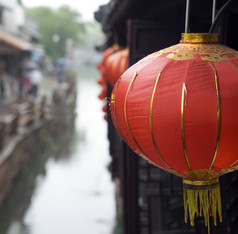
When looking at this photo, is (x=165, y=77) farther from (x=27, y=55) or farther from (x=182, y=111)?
(x=27, y=55)

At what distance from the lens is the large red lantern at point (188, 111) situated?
1.71 metres

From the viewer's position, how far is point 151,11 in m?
4.40

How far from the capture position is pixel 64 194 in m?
9.38

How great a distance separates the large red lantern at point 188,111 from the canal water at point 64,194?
566cm

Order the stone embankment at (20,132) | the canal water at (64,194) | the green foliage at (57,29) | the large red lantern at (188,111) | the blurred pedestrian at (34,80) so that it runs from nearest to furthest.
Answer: the large red lantern at (188,111) < the canal water at (64,194) < the stone embankment at (20,132) < the blurred pedestrian at (34,80) < the green foliage at (57,29)

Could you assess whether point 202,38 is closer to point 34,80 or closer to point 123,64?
point 123,64

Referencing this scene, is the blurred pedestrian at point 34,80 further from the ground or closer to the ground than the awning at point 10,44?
closer to the ground

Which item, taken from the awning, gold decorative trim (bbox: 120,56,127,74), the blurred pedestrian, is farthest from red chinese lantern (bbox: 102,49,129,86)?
the blurred pedestrian

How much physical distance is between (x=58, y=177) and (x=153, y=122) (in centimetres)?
928

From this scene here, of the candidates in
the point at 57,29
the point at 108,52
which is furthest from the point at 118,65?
the point at 57,29

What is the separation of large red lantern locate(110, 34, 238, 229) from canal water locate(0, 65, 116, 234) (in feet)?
18.6

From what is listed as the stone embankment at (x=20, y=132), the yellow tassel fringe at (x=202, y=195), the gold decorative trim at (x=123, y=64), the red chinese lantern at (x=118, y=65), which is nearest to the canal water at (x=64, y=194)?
the stone embankment at (x=20, y=132)

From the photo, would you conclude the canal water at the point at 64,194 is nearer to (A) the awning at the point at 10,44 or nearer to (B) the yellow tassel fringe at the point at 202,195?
(A) the awning at the point at 10,44

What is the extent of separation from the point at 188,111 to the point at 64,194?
801 cm
